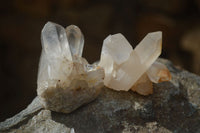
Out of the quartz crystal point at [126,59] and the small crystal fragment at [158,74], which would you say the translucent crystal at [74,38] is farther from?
the small crystal fragment at [158,74]

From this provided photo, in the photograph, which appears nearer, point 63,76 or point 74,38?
point 63,76

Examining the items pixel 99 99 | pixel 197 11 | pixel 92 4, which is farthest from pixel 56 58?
pixel 197 11

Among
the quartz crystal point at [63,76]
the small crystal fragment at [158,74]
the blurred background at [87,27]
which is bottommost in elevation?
the blurred background at [87,27]

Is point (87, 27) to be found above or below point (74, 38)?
below

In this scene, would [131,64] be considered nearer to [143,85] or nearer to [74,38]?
[143,85]

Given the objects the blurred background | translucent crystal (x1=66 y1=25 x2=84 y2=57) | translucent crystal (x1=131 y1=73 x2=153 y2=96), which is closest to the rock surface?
translucent crystal (x1=131 y1=73 x2=153 y2=96)

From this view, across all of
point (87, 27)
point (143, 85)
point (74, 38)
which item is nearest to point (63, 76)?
point (74, 38)

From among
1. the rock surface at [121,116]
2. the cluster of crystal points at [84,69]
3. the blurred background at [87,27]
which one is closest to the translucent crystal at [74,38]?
the cluster of crystal points at [84,69]
